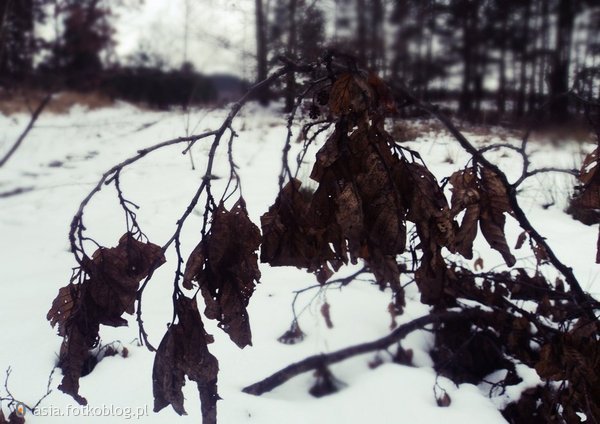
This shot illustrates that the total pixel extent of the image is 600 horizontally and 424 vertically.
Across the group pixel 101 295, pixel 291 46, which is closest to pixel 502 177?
pixel 101 295

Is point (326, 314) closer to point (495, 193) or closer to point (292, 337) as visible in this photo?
point (292, 337)

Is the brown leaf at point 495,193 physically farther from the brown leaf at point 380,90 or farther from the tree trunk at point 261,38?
the tree trunk at point 261,38

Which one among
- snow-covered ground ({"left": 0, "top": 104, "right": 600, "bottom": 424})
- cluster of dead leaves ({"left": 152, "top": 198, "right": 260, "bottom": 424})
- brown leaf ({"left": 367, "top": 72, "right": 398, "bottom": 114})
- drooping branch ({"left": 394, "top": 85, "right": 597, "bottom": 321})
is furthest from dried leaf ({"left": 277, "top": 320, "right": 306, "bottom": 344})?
brown leaf ({"left": 367, "top": 72, "right": 398, "bottom": 114})

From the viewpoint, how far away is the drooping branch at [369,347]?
2.03 m

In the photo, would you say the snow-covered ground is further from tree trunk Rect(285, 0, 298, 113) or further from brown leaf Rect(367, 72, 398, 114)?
brown leaf Rect(367, 72, 398, 114)

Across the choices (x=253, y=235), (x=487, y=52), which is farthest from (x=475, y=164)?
(x=487, y=52)

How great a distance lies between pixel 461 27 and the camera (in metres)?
7.55

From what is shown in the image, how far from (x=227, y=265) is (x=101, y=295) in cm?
25

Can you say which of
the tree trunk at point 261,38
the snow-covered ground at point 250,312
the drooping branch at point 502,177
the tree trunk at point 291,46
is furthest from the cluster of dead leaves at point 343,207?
the tree trunk at point 261,38

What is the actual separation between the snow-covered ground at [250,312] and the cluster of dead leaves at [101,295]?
71 cm

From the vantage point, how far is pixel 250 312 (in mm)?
2521

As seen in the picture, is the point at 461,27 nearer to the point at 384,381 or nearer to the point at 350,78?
the point at 384,381

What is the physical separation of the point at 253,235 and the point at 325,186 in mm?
156

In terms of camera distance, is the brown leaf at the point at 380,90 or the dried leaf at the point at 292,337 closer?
the brown leaf at the point at 380,90
